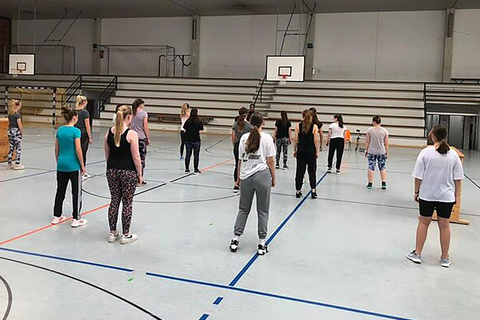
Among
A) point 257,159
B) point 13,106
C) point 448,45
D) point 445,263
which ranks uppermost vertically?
point 448,45

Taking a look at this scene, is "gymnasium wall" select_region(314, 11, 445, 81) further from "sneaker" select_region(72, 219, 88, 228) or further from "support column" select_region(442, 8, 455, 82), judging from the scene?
"sneaker" select_region(72, 219, 88, 228)

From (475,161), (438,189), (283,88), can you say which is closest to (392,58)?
(283,88)

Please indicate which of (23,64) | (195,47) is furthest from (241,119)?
(23,64)

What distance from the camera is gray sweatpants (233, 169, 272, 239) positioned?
5.07 metres

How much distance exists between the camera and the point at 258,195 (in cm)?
511

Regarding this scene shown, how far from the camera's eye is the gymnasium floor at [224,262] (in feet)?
12.4

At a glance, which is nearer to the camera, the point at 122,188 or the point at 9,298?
the point at 9,298

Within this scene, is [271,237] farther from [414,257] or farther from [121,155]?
[121,155]

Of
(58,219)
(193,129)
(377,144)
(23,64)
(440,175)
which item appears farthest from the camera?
(23,64)

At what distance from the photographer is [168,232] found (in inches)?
231

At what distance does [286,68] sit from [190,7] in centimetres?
682

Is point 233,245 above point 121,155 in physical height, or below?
below

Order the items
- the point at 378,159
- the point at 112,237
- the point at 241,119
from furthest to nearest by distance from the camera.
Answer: the point at 378,159 < the point at 241,119 < the point at 112,237

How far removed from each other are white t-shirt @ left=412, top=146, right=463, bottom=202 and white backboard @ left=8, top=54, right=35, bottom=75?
902 inches
